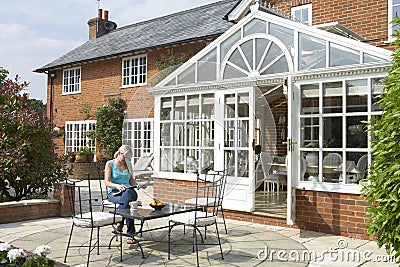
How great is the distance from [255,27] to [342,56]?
1.82 meters

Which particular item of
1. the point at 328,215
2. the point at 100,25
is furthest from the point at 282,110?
the point at 100,25

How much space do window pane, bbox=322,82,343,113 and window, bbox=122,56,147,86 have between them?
974 centimetres

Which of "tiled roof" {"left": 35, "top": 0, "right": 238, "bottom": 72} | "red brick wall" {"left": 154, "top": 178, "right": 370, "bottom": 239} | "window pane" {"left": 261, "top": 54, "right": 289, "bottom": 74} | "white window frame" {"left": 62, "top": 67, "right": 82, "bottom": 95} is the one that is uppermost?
"tiled roof" {"left": 35, "top": 0, "right": 238, "bottom": 72}

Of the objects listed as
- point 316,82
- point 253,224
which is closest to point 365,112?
point 316,82

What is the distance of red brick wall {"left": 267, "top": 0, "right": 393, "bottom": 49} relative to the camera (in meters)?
8.81

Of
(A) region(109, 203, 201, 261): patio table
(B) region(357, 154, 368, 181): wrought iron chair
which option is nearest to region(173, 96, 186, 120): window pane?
(A) region(109, 203, 201, 261): patio table

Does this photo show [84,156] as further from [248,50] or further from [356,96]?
[356,96]

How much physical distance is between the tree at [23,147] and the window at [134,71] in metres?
7.39

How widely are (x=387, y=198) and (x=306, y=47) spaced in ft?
13.3

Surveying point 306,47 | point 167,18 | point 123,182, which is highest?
point 167,18

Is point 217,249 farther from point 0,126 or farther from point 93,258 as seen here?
point 0,126

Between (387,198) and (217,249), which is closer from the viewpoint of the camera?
(387,198)

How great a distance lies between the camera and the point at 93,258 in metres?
5.19

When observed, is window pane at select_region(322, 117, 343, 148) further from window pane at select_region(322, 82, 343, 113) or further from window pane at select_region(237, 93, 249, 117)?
window pane at select_region(237, 93, 249, 117)
